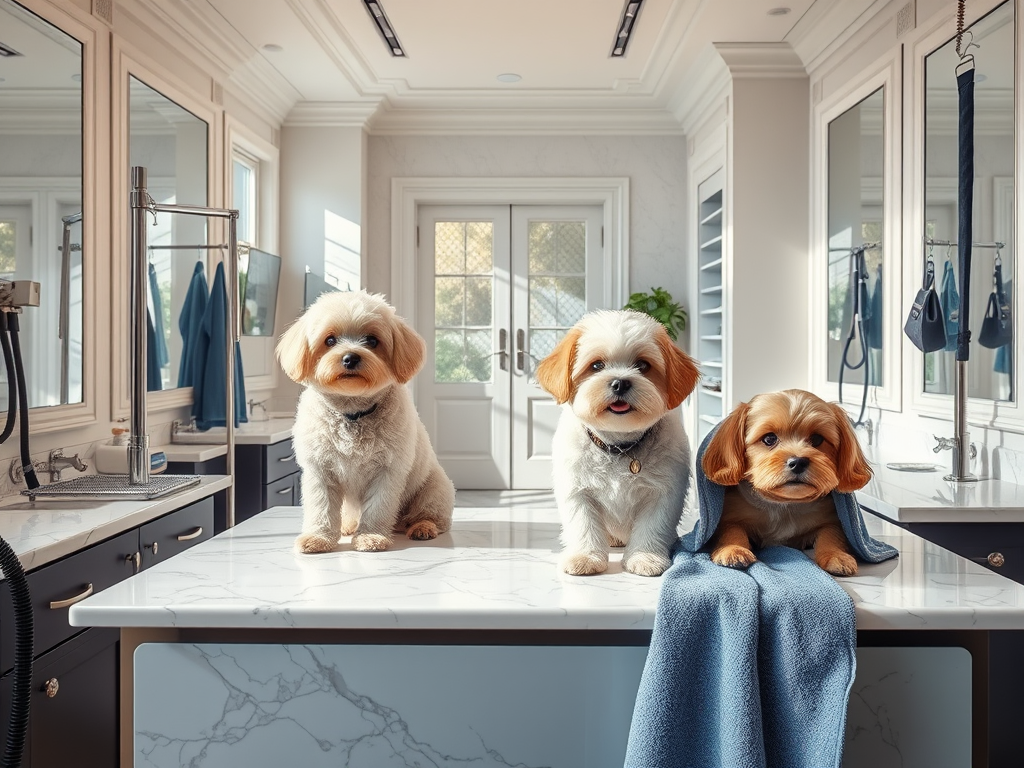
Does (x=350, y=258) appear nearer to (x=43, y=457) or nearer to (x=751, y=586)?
(x=43, y=457)

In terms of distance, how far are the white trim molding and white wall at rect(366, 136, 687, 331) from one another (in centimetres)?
5

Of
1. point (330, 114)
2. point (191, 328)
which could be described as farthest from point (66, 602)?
point (330, 114)

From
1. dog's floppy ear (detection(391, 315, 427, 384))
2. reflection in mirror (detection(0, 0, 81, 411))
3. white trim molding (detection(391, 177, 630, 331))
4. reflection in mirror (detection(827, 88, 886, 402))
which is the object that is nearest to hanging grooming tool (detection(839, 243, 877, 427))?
reflection in mirror (detection(827, 88, 886, 402))

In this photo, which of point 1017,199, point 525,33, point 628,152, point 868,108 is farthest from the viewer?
point 628,152

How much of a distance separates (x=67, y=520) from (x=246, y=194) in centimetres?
365

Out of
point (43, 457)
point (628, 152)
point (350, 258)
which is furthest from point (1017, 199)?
point (350, 258)

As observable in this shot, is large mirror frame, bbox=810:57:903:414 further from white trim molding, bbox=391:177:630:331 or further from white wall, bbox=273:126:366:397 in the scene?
white wall, bbox=273:126:366:397

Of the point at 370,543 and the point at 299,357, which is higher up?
the point at 299,357

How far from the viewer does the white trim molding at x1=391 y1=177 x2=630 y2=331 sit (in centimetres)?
611

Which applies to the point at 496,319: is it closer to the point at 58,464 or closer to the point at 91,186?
the point at 91,186

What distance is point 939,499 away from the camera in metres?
2.34

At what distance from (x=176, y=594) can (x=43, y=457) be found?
6.41 ft

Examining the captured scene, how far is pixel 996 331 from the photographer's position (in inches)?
109

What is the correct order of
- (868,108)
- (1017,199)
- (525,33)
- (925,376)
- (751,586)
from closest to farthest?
(751,586) < (1017,199) < (925,376) < (868,108) < (525,33)
